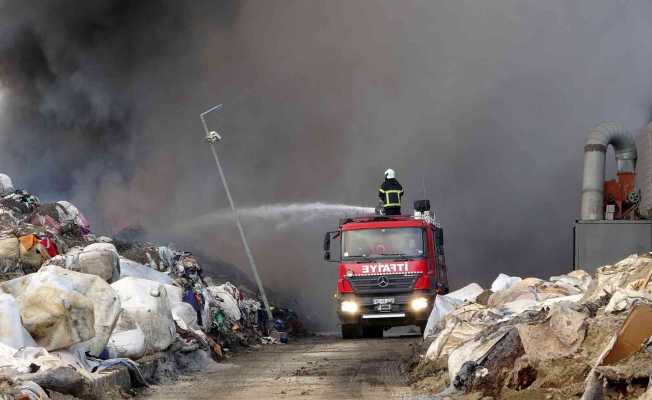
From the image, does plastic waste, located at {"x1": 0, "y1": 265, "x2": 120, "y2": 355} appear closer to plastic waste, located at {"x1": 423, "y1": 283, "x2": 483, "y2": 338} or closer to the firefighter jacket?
plastic waste, located at {"x1": 423, "y1": 283, "x2": 483, "y2": 338}

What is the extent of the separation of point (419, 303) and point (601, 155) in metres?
10.9

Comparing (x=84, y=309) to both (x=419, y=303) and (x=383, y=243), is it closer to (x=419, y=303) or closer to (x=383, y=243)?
(x=419, y=303)

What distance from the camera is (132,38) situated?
4028 centimetres

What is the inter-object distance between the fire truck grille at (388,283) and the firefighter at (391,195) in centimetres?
214

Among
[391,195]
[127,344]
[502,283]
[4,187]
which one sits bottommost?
[127,344]

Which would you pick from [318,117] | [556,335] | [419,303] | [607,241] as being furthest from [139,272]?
[318,117]

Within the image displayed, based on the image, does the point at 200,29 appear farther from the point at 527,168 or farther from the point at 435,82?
the point at 527,168

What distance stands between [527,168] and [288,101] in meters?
10.5

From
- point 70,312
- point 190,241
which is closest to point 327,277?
point 190,241

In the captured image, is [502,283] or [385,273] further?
[385,273]

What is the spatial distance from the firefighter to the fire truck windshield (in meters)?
1.38

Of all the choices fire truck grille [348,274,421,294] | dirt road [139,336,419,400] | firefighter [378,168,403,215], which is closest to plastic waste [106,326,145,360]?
dirt road [139,336,419,400]

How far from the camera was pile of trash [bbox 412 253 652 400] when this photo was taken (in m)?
6.38

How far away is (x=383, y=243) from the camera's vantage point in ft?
59.5
